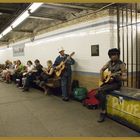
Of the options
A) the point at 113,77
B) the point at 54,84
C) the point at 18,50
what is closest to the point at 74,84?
the point at 54,84

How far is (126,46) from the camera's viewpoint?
6031mm

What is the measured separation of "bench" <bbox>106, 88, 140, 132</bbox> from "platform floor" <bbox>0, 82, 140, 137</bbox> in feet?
0.43

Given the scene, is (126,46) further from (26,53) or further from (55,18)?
(26,53)

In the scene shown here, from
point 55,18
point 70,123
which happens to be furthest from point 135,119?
point 55,18

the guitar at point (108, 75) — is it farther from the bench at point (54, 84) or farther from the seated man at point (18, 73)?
the seated man at point (18, 73)

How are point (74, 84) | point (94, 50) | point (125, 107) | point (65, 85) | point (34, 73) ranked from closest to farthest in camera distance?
point (125, 107) → point (94, 50) → point (65, 85) → point (74, 84) → point (34, 73)

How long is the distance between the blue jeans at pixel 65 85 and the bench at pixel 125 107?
2016 millimetres

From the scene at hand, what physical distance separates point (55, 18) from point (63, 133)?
4.46 metres

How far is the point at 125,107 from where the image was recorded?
431cm

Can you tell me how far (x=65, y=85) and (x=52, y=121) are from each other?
2031mm

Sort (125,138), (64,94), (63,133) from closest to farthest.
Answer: (125,138) < (63,133) < (64,94)

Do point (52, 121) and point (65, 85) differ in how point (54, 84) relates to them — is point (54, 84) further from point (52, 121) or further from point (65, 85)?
point (52, 121)

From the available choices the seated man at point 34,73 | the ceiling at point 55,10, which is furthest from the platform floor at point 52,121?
the ceiling at point 55,10

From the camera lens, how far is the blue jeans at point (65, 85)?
21.9 feet
